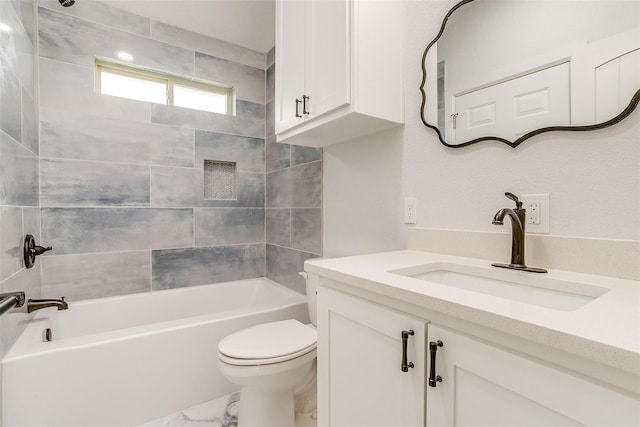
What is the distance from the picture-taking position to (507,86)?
103cm

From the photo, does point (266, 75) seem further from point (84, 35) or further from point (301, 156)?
point (84, 35)

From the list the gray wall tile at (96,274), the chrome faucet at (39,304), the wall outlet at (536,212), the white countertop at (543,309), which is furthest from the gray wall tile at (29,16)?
the wall outlet at (536,212)

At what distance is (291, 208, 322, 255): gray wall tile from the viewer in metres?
2.02

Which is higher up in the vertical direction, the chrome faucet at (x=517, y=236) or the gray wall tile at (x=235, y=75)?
the gray wall tile at (x=235, y=75)

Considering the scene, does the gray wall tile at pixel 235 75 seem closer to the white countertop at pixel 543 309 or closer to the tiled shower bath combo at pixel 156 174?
the tiled shower bath combo at pixel 156 174

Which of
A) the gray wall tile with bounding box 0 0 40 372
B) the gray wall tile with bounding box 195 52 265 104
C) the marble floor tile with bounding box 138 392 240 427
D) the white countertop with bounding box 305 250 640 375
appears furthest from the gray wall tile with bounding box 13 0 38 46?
the marble floor tile with bounding box 138 392 240 427

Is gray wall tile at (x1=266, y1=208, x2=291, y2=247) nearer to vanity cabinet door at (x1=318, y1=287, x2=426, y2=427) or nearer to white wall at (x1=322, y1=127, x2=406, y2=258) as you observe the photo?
white wall at (x1=322, y1=127, x2=406, y2=258)

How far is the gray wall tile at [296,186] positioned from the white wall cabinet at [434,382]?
45.8 inches

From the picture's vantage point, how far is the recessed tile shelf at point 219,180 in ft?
8.16

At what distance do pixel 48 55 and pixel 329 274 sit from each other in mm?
2404

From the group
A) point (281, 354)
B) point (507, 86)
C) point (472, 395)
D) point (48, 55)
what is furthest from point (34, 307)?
point (507, 86)

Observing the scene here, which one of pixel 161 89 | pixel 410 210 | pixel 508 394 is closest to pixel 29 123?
pixel 161 89

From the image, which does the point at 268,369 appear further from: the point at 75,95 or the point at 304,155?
the point at 75,95

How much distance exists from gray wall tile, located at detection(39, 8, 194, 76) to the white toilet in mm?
2142
